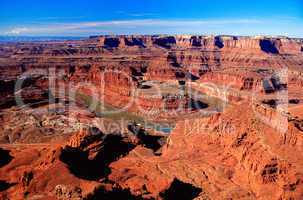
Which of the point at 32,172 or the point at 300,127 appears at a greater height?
the point at 300,127

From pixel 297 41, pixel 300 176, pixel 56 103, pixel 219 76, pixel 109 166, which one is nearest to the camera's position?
pixel 300 176

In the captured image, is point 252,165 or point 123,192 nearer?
point 123,192

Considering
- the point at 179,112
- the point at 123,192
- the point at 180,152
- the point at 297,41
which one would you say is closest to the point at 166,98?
the point at 179,112

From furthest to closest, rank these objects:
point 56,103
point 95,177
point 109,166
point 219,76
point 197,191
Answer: point 219,76 < point 56,103 < point 109,166 < point 95,177 < point 197,191

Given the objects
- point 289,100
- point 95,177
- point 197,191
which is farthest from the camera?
point 289,100

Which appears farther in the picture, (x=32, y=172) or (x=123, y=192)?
(x=32, y=172)

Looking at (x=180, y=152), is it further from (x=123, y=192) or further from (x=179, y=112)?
(x=179, y=112)

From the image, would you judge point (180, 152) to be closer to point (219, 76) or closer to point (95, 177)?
point (95, 177)

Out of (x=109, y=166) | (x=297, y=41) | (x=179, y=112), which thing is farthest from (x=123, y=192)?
(x=297, y=41)

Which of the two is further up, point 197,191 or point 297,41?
point 297,41
